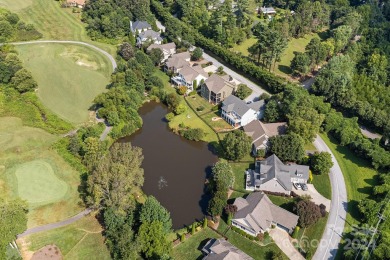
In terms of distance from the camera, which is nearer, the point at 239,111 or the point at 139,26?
the point at 239,111

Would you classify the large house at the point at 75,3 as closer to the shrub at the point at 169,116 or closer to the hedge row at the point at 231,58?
the hedge row at the point at 231,58

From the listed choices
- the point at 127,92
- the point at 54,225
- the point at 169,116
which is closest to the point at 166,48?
the point at 127,92

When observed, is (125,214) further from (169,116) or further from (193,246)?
(169,116)

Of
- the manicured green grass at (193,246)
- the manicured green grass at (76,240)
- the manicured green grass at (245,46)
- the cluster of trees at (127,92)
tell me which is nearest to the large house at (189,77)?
the cluster of trees at (127,92)

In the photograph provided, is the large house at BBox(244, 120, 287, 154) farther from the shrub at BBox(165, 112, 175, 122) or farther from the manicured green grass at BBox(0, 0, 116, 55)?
the manicured green grass at BBox(0, 0, 116, 55)

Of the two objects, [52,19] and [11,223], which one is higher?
[52,19]

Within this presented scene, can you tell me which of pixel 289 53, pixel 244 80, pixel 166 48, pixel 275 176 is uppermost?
pixel 289 53

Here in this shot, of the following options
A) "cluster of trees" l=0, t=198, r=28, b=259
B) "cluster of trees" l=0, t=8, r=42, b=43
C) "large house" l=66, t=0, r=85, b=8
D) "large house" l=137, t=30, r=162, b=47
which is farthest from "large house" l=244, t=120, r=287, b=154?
"large house" l=66, t=0, r=85, b=8
